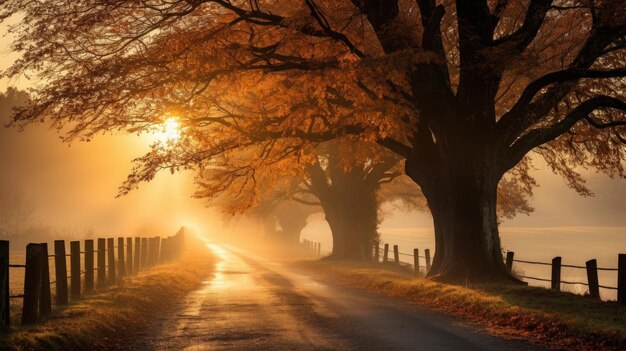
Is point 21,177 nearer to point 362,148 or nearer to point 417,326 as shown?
point 362,148

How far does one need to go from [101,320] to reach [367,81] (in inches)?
319

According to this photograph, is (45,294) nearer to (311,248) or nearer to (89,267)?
(89,267)

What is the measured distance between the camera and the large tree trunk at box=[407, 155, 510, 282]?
18.4m

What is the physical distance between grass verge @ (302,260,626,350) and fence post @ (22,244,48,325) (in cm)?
742

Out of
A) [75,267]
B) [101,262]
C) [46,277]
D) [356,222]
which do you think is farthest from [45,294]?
[356,222]

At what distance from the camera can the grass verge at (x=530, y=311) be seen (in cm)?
1012

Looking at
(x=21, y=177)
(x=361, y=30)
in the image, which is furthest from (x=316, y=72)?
(x=21, y=177)

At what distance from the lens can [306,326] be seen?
461 inches

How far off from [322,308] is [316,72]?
5.65 meters

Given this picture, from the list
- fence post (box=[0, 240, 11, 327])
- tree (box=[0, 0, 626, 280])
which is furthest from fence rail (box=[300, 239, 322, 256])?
fence post (box=[0, 240, 11, 327])

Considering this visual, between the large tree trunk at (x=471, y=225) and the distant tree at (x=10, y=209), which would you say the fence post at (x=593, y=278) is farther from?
the distant tree at (x=10, y=209)

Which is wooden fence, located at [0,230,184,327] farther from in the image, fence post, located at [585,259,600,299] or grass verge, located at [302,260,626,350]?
fence post, located at [585,259,600,299]

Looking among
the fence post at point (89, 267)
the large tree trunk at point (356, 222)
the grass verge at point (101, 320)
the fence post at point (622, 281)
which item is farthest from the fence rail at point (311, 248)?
the fence post at point (622, 281)

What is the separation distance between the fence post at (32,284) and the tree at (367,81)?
5623mm
